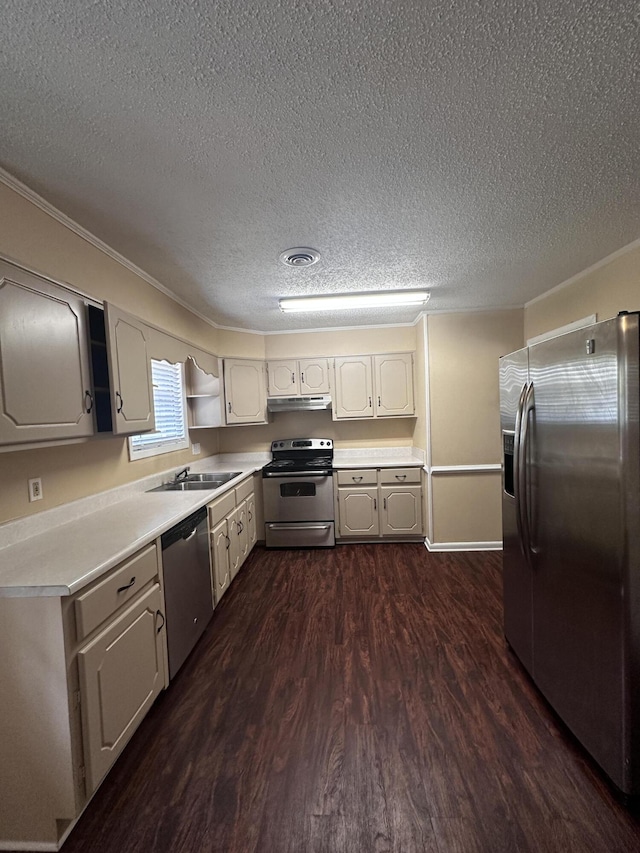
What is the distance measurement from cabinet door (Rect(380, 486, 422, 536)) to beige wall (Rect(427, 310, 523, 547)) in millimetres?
238

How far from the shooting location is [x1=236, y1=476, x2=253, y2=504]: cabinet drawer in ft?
10.3

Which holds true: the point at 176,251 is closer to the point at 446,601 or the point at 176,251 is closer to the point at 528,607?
the point at 528,607

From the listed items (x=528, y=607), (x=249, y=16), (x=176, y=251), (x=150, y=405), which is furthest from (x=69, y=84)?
(x=528, y=607)

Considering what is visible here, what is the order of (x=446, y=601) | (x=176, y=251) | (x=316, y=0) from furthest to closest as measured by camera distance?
(x=446, y=601), (x=176, y=251), (x=316, y=0)

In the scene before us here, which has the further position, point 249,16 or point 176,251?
point 176,251

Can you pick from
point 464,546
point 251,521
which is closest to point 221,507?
point 251,521

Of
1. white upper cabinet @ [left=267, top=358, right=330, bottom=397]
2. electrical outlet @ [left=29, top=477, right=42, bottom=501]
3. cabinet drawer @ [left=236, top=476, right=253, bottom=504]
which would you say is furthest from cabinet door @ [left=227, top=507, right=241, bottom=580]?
white upper cabinet @ [left=267, top=358, right=330, bottom=397]

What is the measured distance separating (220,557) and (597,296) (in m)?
3.33

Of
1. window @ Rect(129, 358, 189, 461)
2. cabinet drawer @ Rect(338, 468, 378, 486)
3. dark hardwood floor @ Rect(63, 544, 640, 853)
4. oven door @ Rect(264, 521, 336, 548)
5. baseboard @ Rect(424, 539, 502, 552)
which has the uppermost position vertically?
window @ Rect(129, 358, 189, 461)

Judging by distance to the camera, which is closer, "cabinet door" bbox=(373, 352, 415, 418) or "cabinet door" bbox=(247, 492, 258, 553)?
"cabinet door" bbox=(247, 492, 258, 553)

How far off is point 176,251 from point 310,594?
2.66 meters

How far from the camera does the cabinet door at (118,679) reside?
127cm

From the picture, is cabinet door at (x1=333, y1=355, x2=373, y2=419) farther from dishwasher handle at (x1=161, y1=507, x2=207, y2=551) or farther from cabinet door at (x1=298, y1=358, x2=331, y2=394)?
dishwasher handle at (x1=161, y1=507, x2=207, y2=551)

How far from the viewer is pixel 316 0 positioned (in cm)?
87
